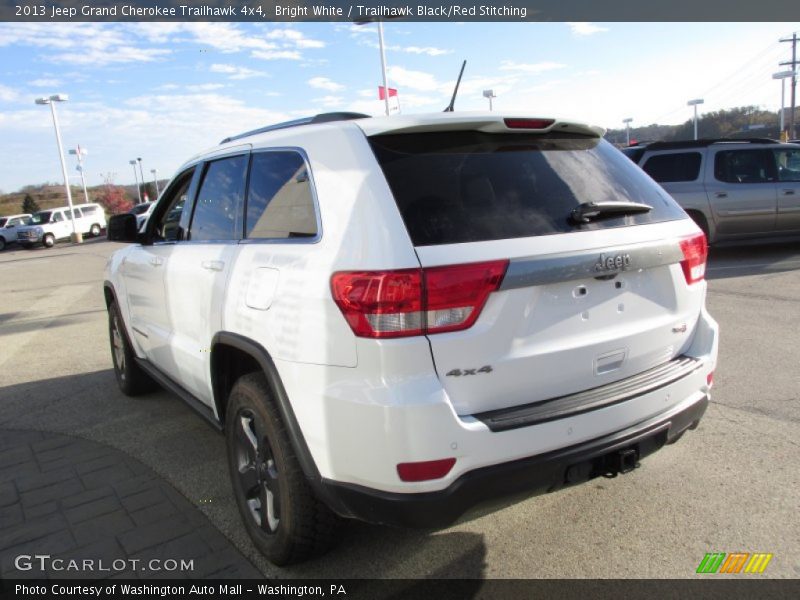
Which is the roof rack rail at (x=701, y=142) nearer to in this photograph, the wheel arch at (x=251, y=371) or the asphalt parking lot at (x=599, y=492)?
the asphalt parking lot at (x=599, y=492)

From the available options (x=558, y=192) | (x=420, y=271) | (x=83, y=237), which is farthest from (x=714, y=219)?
(x=83, y=237)

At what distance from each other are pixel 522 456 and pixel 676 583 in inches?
A: 36.4

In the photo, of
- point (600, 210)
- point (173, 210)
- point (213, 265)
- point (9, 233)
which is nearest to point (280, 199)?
point (213, 265)

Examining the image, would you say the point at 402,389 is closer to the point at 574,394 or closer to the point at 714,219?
the point at 574,394

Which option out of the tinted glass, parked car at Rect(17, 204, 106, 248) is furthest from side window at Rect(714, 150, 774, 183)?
the tinted glass

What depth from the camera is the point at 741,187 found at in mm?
10203

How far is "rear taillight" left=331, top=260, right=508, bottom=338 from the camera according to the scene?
2.07m

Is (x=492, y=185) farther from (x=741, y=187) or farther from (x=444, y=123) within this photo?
(x=741, y=187)

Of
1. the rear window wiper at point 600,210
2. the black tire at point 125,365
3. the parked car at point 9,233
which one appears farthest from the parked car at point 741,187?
the parked car at point 9,233

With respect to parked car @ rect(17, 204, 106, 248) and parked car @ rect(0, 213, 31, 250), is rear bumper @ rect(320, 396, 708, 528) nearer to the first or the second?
parked car @ rect(17, 204, 106, 248)

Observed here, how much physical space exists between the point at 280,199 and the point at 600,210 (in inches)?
53.5

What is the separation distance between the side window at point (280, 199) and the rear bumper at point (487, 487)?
1010 millimetres

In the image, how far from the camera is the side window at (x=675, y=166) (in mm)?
10555

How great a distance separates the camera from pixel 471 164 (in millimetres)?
2400
